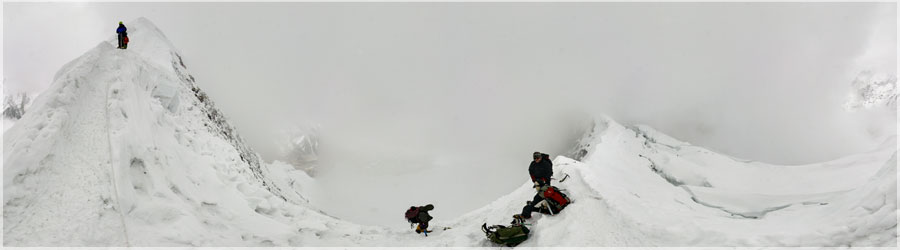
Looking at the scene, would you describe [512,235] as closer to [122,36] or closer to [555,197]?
[555,197]

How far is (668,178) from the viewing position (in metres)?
25.7

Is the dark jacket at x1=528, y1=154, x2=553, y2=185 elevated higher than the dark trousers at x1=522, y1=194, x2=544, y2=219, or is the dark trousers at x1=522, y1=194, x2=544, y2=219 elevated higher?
the dark jacket at x1=528, y1=154, x2=553, y2=185

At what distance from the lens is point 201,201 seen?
11242mm

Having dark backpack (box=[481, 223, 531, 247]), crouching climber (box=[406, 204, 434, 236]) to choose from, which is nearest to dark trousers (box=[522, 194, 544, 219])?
dark backpack (box=[481, 223, 531, 247])

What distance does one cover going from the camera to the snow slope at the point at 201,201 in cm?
730

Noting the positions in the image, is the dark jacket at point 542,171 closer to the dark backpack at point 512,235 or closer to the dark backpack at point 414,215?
the dark backpack at point 512,235

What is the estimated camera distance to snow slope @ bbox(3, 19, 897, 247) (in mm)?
7301

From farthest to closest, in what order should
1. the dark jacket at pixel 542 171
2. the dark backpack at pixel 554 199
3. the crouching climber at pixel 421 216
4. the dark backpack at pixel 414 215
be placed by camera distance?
the dark backpack at pixel 414 215 → the crouching climber at pixel 421 216 → the dark jacket at pixel 542 171 → the dark backpack at pixel 554 199

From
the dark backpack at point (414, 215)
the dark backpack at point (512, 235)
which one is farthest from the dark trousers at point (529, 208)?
the dark backpack at point (414, 215)

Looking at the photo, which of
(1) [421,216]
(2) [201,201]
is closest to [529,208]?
(1) [421,216]

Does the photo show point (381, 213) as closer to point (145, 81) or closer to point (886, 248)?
point (145, 81)

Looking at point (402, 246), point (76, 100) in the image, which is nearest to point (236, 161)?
point (76, 100)

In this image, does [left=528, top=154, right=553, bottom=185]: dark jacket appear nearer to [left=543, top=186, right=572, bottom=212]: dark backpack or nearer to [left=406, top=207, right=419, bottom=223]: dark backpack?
[left=543, top=186, right=572, bottom=212]: dark backpack

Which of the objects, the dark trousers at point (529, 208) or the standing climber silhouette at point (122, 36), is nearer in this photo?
the dark trousers at point (529, 208)
